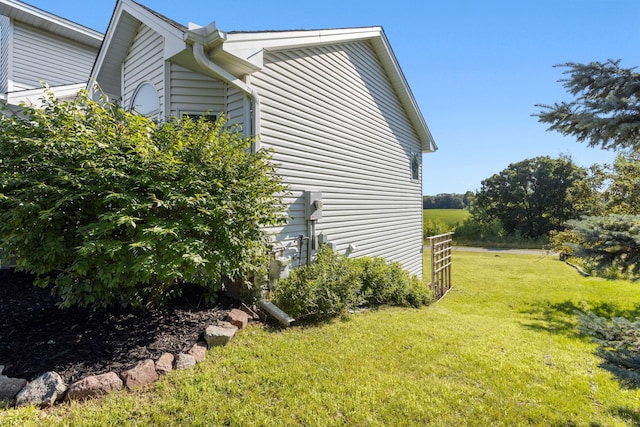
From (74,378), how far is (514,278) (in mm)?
14839

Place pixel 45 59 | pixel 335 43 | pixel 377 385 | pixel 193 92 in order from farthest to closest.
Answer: pixel 45 59 → pixel 335 43 → pixel 193 92 → pixel 377 385

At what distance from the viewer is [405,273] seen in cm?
803

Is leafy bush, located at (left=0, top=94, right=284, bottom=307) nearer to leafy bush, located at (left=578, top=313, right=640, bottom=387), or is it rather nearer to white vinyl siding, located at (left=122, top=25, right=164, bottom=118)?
white vinyl siding, located at (left=122, top=25, right=164, bottom=118)

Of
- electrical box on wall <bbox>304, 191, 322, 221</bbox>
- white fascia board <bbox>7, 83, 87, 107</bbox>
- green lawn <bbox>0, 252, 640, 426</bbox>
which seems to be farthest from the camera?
white fascia board <bbox>7, 83, 87, 107</bbox>

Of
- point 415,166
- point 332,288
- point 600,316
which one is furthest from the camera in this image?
point 415,166

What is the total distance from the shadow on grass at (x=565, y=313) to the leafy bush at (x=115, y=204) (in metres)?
6.89

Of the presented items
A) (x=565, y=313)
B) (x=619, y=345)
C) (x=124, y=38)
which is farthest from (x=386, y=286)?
(x=124, y=38)

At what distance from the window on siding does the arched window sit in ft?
30.5

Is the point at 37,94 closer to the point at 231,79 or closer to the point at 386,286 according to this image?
the point at 231,79

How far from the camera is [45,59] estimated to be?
10.5 metres

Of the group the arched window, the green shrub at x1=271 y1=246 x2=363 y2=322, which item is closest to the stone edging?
the green shrub at x1=271 y1=246 x2=363 y2=322

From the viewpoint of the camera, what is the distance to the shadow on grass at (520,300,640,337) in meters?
6.72

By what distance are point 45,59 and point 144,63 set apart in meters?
7.13

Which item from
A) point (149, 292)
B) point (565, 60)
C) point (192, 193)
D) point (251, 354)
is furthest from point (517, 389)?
point (149, 292)
